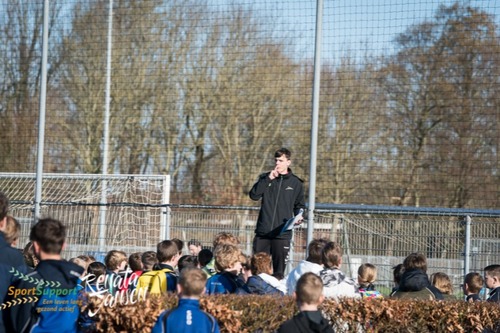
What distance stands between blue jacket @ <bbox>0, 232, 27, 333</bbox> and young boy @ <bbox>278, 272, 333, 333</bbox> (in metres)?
1.76

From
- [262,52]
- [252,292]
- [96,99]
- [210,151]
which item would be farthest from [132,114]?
[252,292]

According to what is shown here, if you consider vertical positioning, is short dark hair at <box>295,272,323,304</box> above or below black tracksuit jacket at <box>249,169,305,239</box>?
below

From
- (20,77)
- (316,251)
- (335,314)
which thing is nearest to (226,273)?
(316,251)

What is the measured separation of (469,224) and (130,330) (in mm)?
6391

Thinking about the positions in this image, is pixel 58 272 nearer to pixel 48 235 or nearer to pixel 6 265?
pixel 48 235

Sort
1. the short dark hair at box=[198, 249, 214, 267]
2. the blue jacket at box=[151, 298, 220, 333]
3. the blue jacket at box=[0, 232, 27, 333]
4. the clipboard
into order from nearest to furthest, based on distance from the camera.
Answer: the blue jacket at box=[151, 298, 220, 333], the blue jacket at box=[0, 232, 27, 333], the short dark hair at box=[198, 249, 214, 267], the clipboard

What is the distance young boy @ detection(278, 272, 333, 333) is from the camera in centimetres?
621

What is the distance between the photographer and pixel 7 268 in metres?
6.37

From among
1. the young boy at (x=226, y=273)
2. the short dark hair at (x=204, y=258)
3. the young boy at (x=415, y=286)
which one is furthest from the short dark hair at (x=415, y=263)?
the short dark hair at (x=204, y=258)

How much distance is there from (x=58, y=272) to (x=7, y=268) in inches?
15.8

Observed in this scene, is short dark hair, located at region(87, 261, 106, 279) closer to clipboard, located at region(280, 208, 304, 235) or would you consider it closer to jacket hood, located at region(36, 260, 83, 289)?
jacket hood, located at region(36, 260, 83, 289)

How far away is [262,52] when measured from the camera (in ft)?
79.3

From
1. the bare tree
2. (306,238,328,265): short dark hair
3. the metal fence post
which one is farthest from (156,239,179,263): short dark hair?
the bare tree

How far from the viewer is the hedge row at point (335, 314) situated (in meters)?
6.75
